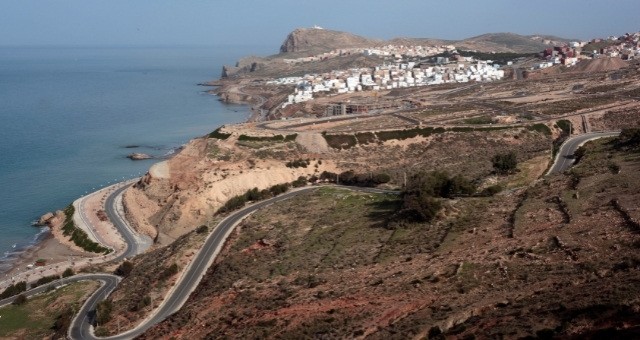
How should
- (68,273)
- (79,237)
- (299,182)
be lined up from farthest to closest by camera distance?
(299,182)
(79,237)
(68,273)

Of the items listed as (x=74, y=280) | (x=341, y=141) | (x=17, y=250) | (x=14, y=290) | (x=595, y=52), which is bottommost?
(x=17, y=250)

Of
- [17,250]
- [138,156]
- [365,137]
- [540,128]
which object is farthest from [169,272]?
[138,156]

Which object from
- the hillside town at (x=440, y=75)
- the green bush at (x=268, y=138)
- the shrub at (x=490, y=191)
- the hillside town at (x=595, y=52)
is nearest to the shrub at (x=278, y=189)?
the green bush at (x=268, y=138)

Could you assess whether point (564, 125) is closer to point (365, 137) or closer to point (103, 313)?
point (365, 137)

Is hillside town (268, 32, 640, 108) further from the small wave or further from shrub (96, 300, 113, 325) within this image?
shrub (96, 300, 113, 325)

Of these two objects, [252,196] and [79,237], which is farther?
[79,237]

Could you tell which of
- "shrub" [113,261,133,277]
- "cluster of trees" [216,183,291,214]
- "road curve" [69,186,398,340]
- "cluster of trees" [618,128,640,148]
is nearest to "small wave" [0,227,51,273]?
"shrub" [113,261,133,277]
